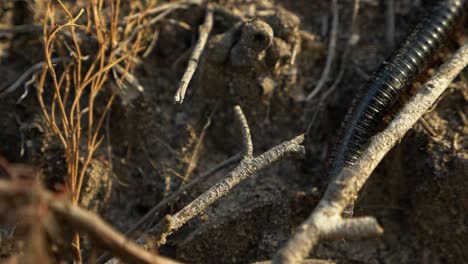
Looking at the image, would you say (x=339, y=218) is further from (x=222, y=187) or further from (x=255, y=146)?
(x=255, y=146)

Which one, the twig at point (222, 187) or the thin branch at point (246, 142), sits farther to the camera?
the thin branch at point (246, 142)

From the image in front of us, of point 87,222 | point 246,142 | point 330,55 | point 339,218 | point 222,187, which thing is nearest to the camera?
point 87,222

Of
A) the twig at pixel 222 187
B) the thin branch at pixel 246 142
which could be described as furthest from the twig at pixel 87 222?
the thin branch at pixel 246 142

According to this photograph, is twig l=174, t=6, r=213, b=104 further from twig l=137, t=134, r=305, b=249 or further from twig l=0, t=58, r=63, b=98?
twig l=0, t=58, r=63, b=98

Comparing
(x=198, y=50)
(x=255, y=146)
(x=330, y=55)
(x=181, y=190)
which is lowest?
(x=181, y=190)

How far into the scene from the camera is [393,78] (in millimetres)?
2598

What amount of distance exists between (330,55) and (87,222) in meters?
1.88

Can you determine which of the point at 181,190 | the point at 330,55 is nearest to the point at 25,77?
the point at 181,190

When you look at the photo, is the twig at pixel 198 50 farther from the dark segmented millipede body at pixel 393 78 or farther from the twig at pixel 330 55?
the dark segmented millipede body at pixel 393 78

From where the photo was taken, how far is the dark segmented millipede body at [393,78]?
2.50 m

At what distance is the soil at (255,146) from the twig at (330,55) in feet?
0.14

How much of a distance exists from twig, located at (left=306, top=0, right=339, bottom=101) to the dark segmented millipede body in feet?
0.95

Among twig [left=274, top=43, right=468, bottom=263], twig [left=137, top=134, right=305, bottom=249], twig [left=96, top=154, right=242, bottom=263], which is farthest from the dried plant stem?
twig [left=274, top=43, right=468, bottom=263]

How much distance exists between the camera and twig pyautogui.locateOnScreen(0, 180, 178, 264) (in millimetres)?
1384
